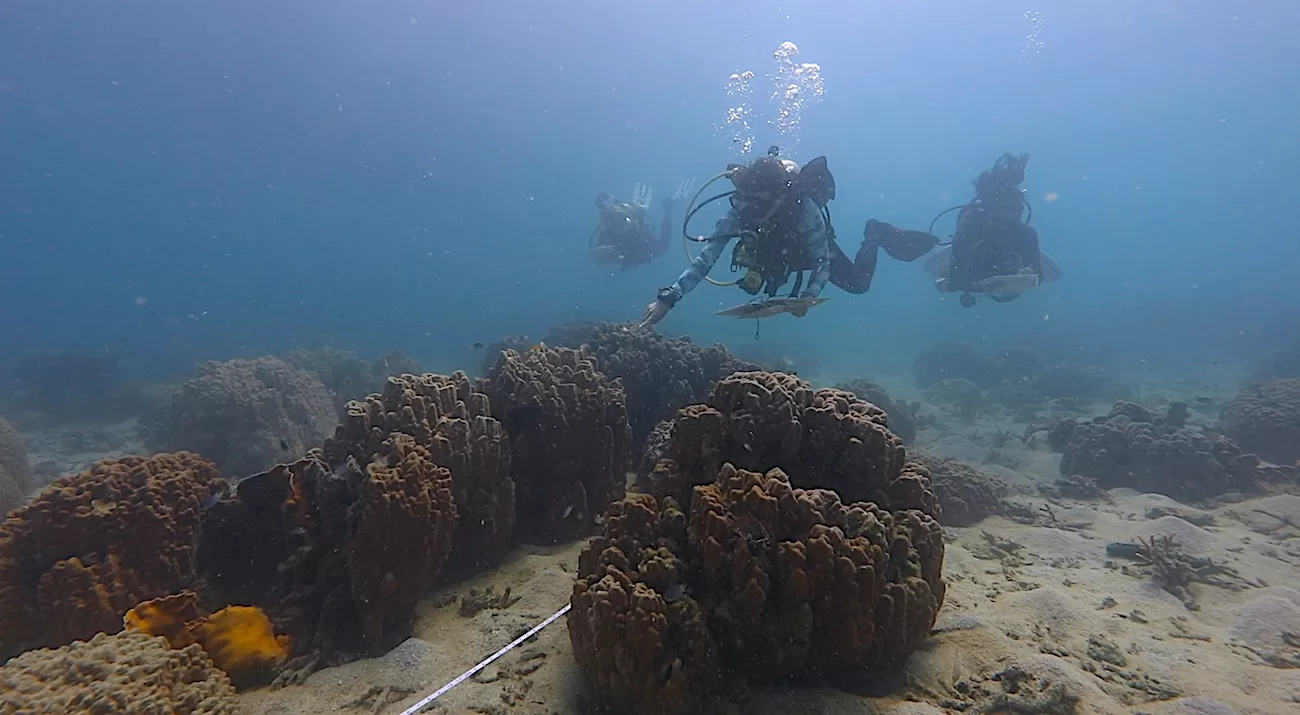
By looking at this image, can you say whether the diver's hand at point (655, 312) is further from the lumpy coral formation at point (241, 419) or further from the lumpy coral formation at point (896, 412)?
the lumpy coral formation at point (241, 419)

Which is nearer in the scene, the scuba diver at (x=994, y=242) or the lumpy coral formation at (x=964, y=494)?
the lumpy coral formation at (x=964, y=494)

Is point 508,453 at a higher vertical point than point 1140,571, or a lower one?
higher

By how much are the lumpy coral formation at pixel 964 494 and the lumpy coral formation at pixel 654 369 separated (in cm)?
335

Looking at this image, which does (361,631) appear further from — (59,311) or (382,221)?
(382,221)

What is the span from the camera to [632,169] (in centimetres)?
13075

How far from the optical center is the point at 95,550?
4.16 meters

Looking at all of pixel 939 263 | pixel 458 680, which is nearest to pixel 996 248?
pixel 939 263

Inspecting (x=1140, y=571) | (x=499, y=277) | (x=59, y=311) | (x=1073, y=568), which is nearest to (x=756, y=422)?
(x=1073, y=568)

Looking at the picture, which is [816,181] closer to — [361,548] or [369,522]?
[369,522]

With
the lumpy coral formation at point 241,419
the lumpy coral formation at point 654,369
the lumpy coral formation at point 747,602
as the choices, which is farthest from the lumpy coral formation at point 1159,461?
the lumpy coral formation at point 241,419

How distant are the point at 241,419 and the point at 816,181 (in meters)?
12.2

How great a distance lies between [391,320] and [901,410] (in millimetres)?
50467

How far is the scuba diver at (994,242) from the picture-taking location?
13.9 meters

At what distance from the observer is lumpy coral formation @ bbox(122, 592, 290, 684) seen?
346 centimetres
